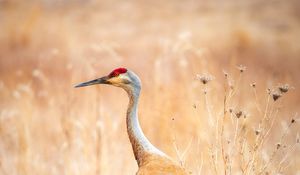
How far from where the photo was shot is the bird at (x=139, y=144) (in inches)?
178

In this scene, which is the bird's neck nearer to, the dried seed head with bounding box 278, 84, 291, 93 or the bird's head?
the bird's head

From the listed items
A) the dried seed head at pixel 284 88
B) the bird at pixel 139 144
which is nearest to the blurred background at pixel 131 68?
the bird at pixel 139 144

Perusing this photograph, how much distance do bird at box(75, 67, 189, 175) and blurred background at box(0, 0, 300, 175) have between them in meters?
0.15

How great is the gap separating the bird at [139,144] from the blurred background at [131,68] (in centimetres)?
15

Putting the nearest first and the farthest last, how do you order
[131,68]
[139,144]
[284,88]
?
[284,88] → [139,144] → [131,68]

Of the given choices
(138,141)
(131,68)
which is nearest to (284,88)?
(138,141)

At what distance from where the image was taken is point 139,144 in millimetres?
4652

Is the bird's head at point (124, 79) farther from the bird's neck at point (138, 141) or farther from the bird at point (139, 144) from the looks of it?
the bird's neck at point (138, 141)

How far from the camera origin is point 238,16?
16.0 meters

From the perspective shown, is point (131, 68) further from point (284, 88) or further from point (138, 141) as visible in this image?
point (284, 88)

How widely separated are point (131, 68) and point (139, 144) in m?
8.05

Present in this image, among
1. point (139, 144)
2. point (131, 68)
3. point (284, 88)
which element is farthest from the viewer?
point (131, 68)

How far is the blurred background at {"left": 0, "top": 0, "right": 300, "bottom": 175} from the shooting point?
22.4 feet

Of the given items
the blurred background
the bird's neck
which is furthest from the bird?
the blurred background
